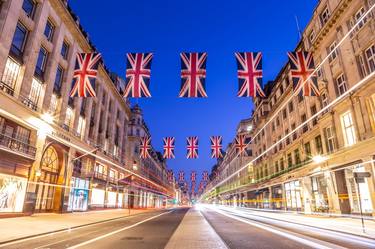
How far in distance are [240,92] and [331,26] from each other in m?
15.4

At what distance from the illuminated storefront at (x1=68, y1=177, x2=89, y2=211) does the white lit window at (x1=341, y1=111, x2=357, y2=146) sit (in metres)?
28.4

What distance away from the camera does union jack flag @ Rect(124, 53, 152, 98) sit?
1620cm

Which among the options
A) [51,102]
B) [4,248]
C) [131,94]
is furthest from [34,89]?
[4,248]

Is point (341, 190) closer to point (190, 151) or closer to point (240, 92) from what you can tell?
point (240, 92)

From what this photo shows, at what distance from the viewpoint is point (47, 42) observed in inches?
990

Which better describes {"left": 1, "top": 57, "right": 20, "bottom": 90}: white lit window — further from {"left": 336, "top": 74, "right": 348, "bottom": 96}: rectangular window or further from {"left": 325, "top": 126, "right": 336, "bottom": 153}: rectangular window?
{"left": 325, "top": 126, "right": 336, "bottom": 153}: rectangular window

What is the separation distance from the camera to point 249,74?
16.1 m

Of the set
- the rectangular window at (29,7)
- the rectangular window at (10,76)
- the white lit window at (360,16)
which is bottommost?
the rectangular window at (10,76)

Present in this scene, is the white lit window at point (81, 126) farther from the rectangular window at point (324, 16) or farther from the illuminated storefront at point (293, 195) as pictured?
the rectangular window at point (324, 16)

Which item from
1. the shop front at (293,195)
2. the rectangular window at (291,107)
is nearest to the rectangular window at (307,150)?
the shop front at (293,195)

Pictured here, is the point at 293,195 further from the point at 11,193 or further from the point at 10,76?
the point at 10,76

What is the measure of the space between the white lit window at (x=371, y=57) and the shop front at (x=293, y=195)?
17820 mm

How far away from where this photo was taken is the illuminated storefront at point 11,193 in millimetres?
17891

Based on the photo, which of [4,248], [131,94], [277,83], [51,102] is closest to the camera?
[4,248]
